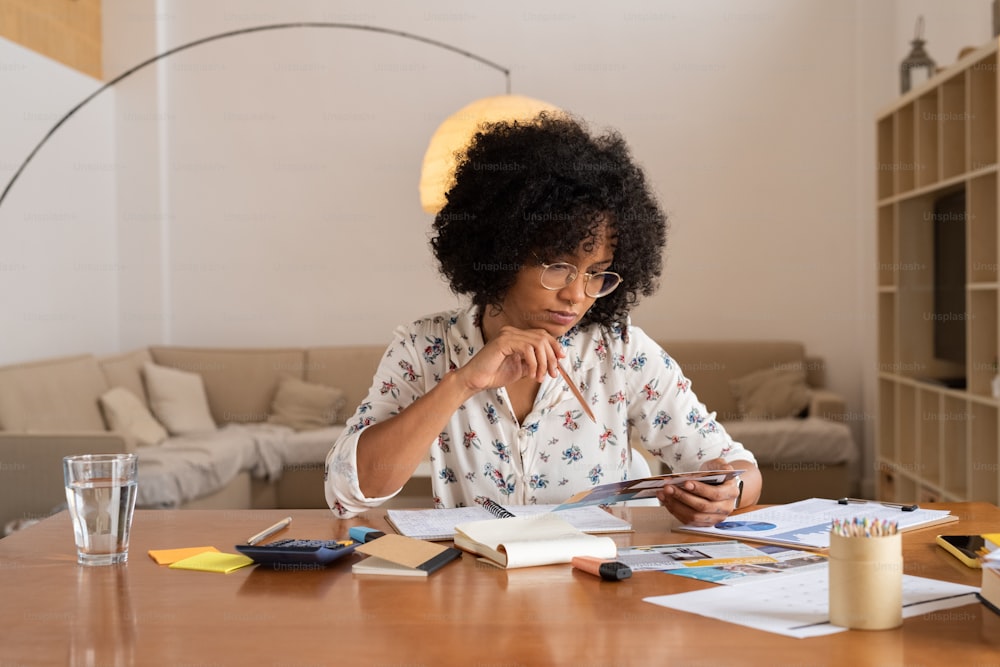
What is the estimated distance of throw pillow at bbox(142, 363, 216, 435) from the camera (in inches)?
194

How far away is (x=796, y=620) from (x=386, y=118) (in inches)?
199

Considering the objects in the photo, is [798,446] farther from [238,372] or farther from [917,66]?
[238,372]

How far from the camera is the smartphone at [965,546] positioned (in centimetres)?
125

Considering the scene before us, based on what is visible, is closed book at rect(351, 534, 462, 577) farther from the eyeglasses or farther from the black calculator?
the eyeglasses

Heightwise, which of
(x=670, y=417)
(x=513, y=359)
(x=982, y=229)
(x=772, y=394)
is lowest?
(x=772, y=394)

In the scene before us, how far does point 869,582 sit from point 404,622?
1.53 ft

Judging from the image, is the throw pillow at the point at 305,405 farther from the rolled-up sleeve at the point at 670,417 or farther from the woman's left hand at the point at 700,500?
the woman's left hand at the point at 700,500

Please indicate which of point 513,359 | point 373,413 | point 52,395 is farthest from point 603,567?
point 52,395

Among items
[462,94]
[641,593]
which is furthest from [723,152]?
[641,593]

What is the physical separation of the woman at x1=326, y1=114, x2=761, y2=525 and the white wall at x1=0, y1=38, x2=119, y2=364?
326 cm

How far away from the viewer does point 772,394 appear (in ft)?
16.9

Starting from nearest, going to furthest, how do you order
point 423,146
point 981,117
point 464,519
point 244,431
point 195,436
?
point 464,519 → point 981,117 → point 195,436 → point 244,431 → point 423,146

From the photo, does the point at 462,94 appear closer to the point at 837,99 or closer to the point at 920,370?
the point at 837,99

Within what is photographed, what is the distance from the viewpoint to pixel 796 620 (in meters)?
1.04
